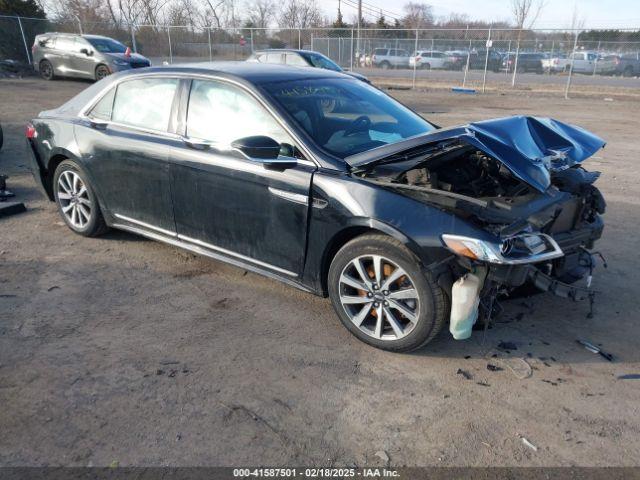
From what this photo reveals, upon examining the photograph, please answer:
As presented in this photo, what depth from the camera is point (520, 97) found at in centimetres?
2017

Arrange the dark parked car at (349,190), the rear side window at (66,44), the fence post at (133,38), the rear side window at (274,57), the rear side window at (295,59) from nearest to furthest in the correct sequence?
the dark parked car at (349,190)
the rear side window at (295,59)
the rear side window at (274,57)
the rear side window at (66,44)
the fence post at (133,38)

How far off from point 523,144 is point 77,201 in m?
4.21

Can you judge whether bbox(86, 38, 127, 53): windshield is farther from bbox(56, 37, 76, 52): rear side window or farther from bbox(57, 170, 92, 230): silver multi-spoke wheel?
bbox(57, 170, 92, 230): silver multi-spoke wheel

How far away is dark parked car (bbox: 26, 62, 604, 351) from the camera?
10.4 ft

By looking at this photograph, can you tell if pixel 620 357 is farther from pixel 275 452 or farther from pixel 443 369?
pixel 275 452

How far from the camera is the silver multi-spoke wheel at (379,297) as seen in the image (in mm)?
3324

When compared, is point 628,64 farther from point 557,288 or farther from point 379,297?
point 379,297

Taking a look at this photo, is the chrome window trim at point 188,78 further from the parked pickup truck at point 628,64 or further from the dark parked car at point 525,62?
the parked pickup truck at point 628,64

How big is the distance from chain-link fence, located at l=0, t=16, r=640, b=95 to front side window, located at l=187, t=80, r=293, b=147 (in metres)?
→ 20.1

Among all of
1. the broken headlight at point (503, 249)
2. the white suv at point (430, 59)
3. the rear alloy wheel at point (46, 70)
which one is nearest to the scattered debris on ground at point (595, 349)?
the broken headlight at point (503, 249)

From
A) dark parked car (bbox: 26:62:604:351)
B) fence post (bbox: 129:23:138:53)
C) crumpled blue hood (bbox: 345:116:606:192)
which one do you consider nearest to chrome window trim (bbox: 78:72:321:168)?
dark parked car (bbox: 26:62:604:351)

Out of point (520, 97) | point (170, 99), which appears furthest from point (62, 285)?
point (520, 97)

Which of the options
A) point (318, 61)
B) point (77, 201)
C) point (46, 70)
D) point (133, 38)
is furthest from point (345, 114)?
point (133, 38)

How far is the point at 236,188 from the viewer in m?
3.89
